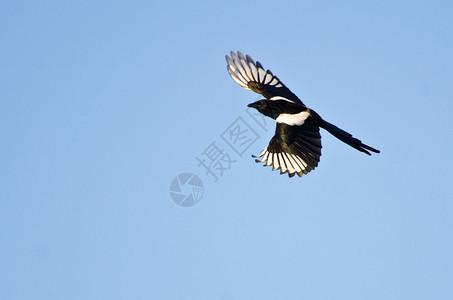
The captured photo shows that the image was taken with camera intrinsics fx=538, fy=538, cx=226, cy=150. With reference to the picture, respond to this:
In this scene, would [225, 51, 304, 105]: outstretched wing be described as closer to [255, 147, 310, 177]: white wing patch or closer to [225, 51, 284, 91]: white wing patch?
[225, 51, 284, 91]: white wing patch

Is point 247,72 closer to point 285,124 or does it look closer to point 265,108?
point 265,108

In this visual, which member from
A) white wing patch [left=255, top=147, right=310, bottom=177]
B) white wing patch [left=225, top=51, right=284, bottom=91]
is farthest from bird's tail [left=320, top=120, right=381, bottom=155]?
white wing patch [left=225, top=51, right=284, bottom=91]

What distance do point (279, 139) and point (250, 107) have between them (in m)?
0.58

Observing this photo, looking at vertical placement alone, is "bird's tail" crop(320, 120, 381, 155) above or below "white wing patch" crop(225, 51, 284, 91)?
below

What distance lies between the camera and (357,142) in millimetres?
6461

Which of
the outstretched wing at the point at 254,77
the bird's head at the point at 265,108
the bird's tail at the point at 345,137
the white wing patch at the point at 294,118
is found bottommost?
the bird's tail at the point at 345,137

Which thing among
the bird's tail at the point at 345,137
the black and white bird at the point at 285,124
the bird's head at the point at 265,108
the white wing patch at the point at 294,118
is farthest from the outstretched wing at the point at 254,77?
the bird's tail at the point at 345,137

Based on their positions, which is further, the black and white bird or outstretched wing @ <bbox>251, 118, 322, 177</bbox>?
outstretched wing @ <bbox>251, 118, 322, 177</bbox>

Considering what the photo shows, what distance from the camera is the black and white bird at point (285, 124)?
682cm

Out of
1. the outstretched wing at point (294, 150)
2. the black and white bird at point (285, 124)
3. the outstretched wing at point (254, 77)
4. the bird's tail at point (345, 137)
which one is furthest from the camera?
the outstretched wing at point (254, 77)

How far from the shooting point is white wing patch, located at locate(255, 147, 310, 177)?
7062 mm

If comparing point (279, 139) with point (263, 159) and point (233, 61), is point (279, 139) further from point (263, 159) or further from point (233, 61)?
point (233, 61)

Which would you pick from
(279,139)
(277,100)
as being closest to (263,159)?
(279,139)

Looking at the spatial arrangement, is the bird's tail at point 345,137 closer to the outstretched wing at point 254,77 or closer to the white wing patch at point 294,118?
the white wing patch at point 294,118
